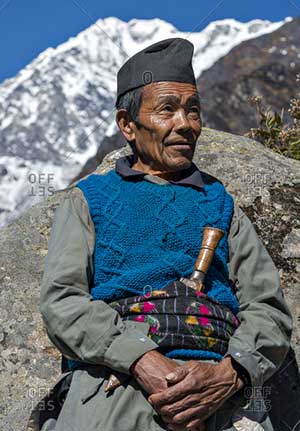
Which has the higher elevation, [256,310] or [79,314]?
[79,314]

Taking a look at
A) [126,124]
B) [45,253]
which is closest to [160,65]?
[126,124]

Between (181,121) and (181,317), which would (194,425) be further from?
(181,121)

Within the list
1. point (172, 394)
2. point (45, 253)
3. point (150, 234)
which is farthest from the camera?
point (45, 253)

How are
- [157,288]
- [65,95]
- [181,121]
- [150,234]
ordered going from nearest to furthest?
[157,288] → [150,234] → [181,121] → [65,95]

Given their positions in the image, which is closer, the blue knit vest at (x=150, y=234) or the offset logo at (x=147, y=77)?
the blue knit vest at (x=150, y=234)

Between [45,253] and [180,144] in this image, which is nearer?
[180,144]

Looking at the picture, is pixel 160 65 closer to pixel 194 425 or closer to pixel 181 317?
pixel 181 317

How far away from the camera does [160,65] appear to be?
485cm

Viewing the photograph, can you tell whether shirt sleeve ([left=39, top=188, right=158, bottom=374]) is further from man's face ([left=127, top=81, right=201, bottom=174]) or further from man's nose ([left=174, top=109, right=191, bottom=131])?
man's nose ([left=174, top=109, right=191, bottom=131])

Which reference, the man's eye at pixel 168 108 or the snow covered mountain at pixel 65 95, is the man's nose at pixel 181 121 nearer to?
the man's eye at pixel 168 108

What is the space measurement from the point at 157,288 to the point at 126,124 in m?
1.03

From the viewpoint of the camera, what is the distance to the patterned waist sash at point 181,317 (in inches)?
167

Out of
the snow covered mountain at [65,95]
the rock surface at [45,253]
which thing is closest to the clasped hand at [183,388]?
the rock surface at [45,253]

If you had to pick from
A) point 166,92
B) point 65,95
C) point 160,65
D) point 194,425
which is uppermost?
point 65,95
